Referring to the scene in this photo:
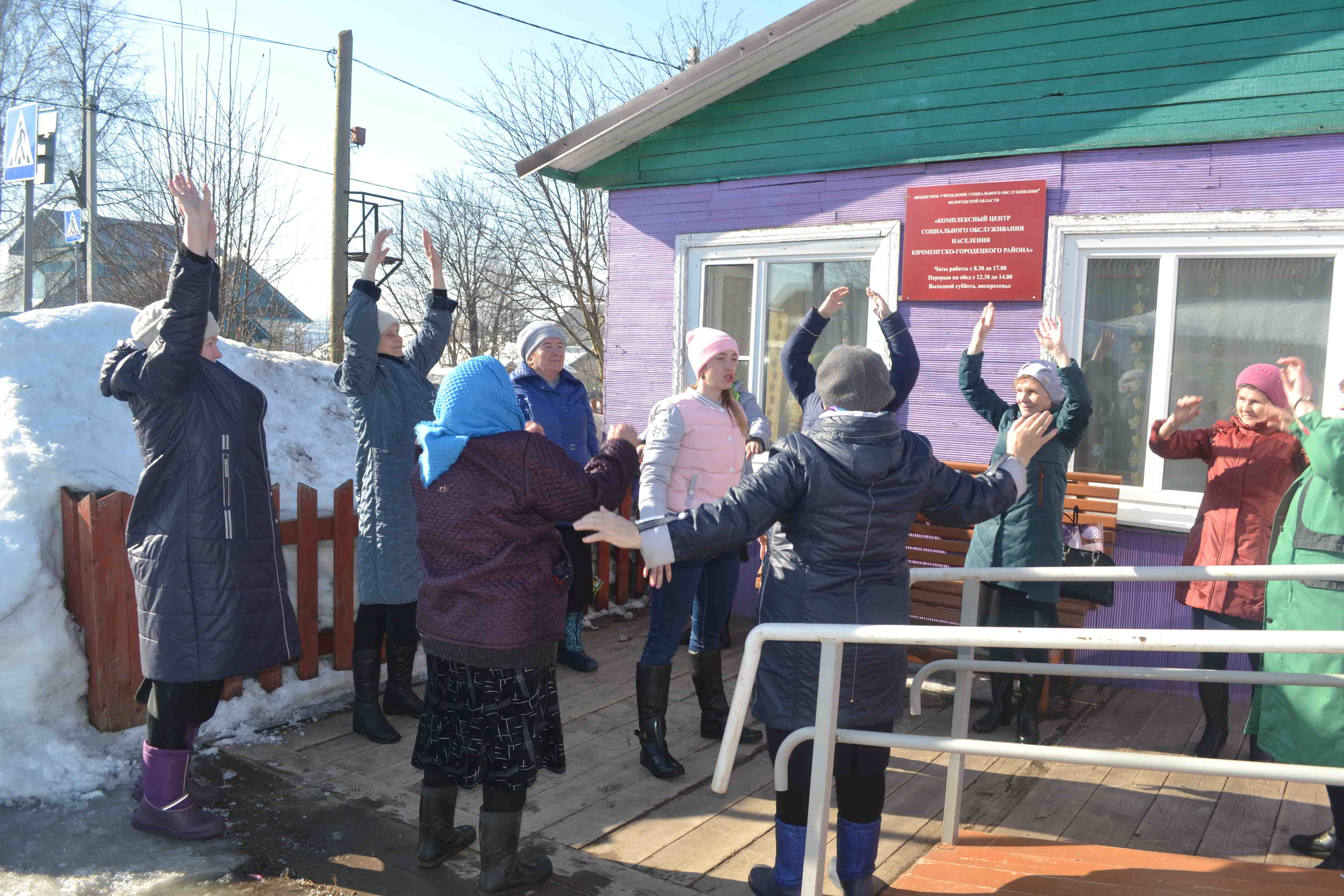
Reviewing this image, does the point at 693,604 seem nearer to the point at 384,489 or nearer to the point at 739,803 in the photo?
the point at 739,803

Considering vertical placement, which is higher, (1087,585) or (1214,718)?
(1087,585)

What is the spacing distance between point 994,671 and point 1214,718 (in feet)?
6.79

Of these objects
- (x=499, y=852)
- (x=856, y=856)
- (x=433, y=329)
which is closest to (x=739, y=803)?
(x=856, y=856)

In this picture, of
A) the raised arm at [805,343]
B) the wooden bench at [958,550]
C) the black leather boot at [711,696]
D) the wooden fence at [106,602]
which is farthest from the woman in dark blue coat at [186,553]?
the wooden bench at [958,550]

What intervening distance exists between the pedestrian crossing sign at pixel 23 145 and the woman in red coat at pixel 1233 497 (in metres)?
8.62

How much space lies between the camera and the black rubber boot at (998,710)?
4.70m

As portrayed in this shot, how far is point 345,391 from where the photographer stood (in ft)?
13.9

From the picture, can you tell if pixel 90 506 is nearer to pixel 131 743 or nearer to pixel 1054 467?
pixel 131 743

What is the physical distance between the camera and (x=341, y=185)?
1156 cm

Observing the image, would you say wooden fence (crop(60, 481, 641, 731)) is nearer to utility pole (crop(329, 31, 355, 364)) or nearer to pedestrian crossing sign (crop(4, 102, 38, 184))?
pedestrian crossing sign (crop(4, 102, 38, 184))

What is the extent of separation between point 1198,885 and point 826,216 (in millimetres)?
4555

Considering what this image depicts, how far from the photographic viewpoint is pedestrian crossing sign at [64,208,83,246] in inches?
367

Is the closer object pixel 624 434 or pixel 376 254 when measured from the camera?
pixel 624 434

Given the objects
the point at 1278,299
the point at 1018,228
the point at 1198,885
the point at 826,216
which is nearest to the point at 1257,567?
the point at 1198,885
